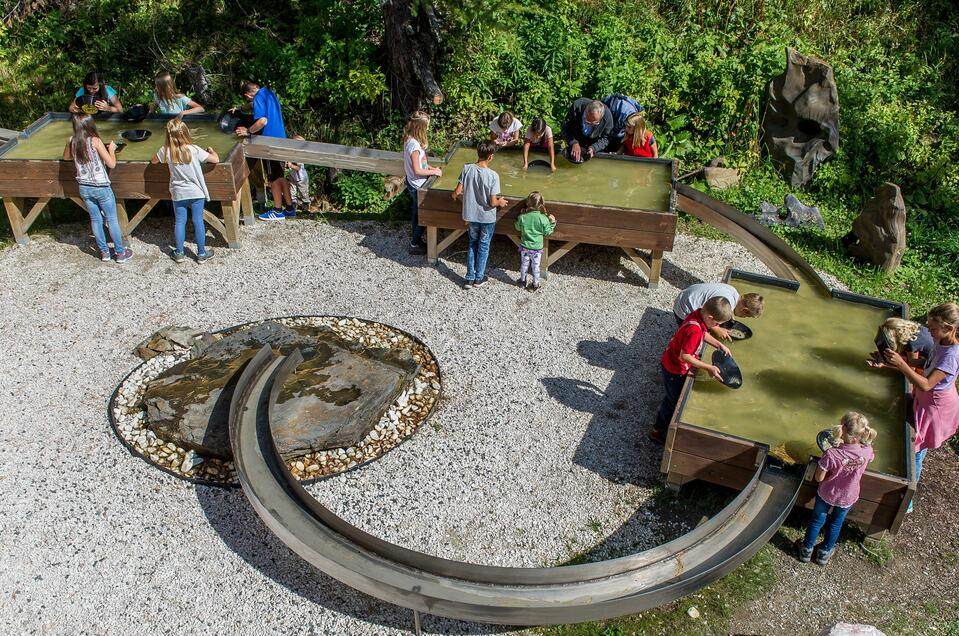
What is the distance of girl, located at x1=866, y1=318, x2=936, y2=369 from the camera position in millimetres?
5594

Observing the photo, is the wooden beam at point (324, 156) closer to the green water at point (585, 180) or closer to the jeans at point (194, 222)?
the green water at point (585, 180)

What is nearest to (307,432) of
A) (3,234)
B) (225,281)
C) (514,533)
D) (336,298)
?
(514,533)

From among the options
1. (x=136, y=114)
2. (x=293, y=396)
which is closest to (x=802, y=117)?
(x=293, y=396)

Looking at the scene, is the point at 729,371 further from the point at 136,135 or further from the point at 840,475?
the point at 136,135

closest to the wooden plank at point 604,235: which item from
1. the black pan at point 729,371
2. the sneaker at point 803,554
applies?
the black pan at point 729,371

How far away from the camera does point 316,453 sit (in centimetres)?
600

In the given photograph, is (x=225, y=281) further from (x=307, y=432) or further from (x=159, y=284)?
(x=307, y=432)

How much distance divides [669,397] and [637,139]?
4.19 m

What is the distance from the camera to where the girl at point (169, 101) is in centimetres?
945

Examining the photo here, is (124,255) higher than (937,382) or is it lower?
lower

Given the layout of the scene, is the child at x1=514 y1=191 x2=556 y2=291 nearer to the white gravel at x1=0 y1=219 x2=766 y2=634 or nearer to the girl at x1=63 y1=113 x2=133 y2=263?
the white gravel at x1=0 y1=219 x2=766 y2=634

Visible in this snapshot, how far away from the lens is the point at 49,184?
8523mm

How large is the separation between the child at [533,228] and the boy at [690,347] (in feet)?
7.89

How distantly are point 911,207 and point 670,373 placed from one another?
641 centimetres
